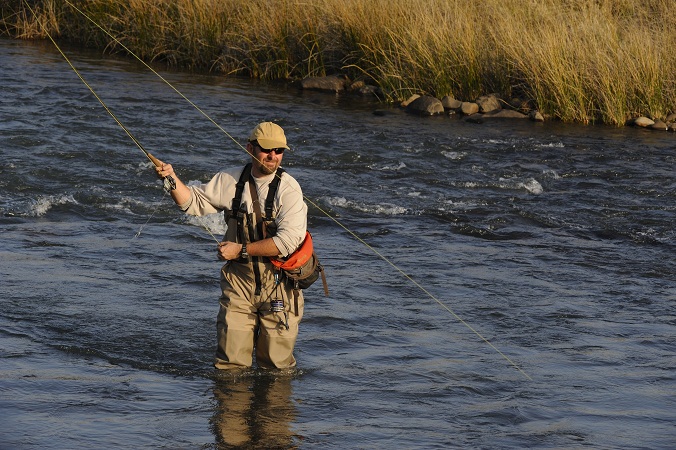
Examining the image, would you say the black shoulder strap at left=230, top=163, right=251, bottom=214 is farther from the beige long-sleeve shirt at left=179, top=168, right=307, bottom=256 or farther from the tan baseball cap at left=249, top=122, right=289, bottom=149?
the tan baseball cap at left=249, top=122, right=289, bottom=149

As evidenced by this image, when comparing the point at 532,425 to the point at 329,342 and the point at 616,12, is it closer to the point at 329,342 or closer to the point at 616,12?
Result: the point at 329,342

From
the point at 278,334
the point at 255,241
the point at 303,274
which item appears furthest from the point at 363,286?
the point at 255,241

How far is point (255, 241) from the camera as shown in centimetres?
612

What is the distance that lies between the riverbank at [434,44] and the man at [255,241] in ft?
33.0

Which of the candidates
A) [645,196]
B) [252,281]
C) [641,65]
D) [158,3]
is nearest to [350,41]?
[158,3]

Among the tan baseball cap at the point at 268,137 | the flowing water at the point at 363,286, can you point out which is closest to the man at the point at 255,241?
the tan baseball cap at the point at 268,137

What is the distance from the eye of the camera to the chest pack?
6066 millimetres

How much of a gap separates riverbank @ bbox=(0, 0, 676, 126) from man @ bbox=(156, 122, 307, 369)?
1005 cm

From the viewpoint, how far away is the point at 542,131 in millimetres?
15898

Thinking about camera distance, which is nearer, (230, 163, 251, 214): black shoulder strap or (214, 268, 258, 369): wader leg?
(230, 163, 251, 214): black shoulder strap

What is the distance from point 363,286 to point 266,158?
327 cm

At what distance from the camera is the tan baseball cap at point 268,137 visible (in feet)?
19.5

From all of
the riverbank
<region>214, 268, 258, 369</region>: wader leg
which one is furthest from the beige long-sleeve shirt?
the riverbank

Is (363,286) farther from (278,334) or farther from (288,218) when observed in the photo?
(288,218)
